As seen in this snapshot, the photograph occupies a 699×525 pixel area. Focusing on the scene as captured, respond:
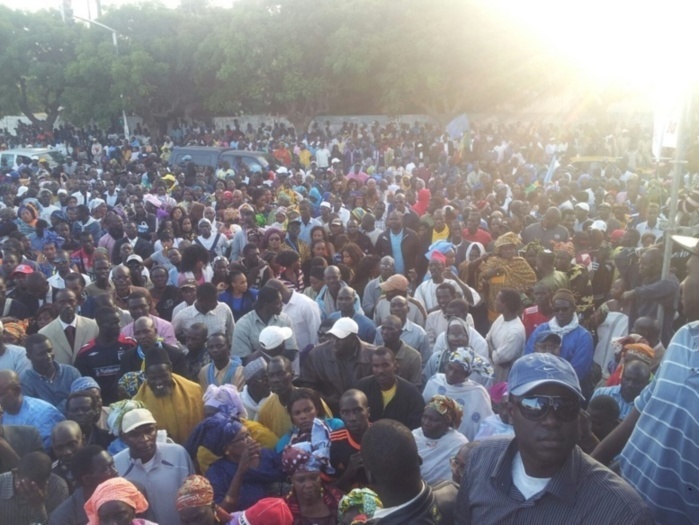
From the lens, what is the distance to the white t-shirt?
2.12 metres

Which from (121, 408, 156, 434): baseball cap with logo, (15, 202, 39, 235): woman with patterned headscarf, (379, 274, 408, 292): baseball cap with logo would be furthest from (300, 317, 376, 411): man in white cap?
(15, 202, 39, 235): woman with patterned headscarf

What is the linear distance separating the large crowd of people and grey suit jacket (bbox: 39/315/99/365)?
0.06ft

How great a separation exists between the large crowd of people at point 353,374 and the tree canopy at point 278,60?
1624 centimetres

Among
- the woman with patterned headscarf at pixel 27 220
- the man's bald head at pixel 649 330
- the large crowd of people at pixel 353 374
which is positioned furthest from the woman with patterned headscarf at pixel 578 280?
the woman with patterned headscarf at pixel 27 220

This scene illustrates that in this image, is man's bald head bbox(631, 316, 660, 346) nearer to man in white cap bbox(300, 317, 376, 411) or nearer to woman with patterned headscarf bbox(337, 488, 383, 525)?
man in white cap bbox(300, 317, 376, 411)

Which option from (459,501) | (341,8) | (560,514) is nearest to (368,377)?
(459,501)

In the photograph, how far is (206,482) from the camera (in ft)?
11.2

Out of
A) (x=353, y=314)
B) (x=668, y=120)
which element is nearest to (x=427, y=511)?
(x=668, y=120)

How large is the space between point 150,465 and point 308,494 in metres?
0.99

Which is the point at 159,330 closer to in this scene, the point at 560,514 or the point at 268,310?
the point at 268,310

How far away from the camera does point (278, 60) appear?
2767 centimetres

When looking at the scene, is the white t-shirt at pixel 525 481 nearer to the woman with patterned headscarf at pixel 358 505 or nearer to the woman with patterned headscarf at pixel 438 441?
the woman with patterned headscarf at pixel 358 505

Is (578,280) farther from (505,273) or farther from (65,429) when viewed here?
(65,429)

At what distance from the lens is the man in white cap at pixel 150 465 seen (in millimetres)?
3852
